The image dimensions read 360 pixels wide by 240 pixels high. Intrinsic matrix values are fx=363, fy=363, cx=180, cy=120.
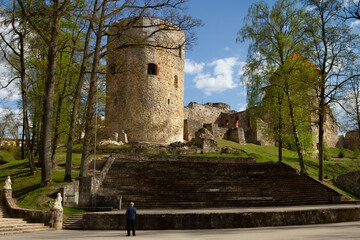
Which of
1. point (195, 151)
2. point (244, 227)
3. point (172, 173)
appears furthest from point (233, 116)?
point (244, 227)

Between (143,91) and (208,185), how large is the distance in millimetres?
14872

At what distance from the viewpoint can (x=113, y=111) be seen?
3145 centimetres

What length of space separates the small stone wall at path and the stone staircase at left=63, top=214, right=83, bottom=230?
1.69 metres

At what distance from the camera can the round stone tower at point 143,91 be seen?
30828 millimetres

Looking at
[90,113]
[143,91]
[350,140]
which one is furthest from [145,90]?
[350,140]

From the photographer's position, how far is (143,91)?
31.0m

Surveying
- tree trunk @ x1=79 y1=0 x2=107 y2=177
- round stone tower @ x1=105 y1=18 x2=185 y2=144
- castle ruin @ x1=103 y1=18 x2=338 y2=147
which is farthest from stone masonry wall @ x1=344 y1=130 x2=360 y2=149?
tree trunk @ x1=79 y1=0 x2=107 y2=177

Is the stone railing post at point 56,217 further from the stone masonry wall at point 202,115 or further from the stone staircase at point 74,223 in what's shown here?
the stone masonry wall at point 202,115

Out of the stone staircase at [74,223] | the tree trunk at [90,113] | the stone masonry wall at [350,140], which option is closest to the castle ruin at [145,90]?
the tree trunk at [90,113]

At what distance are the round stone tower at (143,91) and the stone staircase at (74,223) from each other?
1726cm

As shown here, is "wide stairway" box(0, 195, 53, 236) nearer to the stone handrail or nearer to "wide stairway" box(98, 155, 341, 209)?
the stone handrail

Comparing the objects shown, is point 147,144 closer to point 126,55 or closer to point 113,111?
point 113,111

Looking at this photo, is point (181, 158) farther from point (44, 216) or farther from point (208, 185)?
point (44, 216)

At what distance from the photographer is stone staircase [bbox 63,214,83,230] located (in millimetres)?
12711
